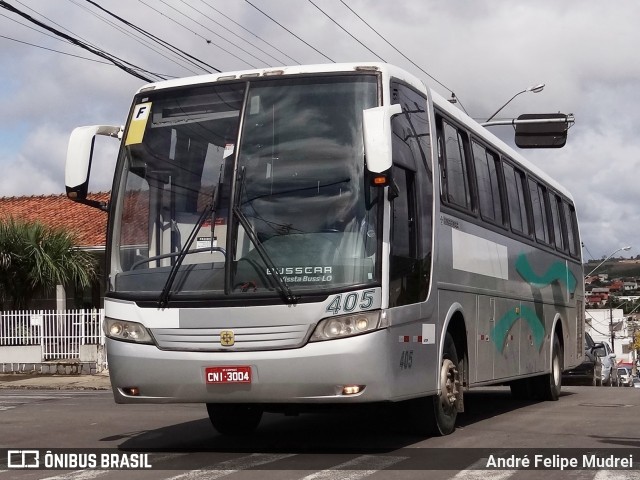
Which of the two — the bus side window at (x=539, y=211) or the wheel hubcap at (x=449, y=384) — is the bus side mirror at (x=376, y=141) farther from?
the bus side window at (x=539, y=211)

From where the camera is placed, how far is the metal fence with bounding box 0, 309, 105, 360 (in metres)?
28.6

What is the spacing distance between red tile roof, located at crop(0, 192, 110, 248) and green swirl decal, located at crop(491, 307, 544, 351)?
700 inches

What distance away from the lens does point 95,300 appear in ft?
112

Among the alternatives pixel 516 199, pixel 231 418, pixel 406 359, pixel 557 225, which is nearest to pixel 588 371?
pixel 557 225

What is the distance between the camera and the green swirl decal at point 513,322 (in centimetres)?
1388

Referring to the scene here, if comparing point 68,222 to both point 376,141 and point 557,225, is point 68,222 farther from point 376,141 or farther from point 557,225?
point 376,141

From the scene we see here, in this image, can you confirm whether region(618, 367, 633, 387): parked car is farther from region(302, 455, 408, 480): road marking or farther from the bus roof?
region(302, 455, 408, 480): road marking

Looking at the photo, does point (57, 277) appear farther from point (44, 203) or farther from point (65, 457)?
point (65, 457)

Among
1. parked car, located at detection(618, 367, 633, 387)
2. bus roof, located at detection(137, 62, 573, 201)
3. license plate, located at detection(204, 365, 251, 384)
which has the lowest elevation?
parked car, located at detection(618, 367, 633, 387)

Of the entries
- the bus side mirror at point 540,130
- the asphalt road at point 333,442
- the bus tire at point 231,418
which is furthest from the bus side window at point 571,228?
the bus tire at point 231,418

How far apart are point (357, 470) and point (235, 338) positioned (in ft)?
5.07

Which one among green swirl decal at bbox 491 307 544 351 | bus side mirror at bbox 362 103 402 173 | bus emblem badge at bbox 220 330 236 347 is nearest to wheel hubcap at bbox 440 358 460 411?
green swirl decal at bbox 491 307 544 351

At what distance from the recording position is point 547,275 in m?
17.4

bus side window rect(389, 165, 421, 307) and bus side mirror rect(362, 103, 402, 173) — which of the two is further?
bus side window rect(389, 165, 421, 307)
